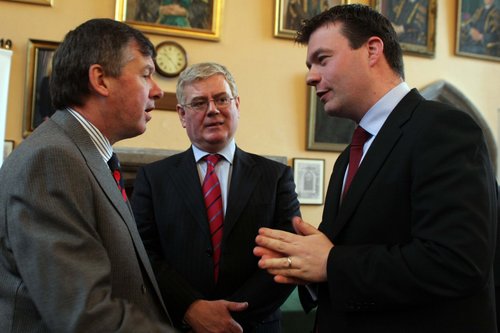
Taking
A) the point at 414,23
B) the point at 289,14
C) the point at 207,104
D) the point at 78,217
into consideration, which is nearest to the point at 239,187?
the point at 207,104

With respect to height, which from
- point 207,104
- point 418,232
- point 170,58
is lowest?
point 418,232

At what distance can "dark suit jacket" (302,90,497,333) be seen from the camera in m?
1.59

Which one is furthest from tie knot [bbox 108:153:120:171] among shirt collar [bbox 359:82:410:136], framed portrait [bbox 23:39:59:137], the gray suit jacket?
framed portrait [bbox 23:39:59:137]

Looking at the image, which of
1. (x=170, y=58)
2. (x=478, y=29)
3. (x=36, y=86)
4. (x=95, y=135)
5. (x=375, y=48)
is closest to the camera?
(x=95, y=135)

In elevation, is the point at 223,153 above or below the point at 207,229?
above

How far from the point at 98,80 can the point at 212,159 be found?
100 centimetres

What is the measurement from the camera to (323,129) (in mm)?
7355

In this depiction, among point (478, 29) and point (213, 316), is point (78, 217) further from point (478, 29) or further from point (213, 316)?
point (478, 29)

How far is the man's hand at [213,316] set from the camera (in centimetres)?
240

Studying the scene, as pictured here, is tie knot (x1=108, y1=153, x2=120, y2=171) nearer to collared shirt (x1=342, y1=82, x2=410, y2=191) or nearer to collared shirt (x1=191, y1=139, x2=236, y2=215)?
collared shirt (x1=191, y1=139, x2=236, y2=215)

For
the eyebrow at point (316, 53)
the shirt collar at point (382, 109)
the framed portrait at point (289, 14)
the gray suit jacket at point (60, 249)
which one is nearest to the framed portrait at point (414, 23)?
the framed portrait at point (289, 14)

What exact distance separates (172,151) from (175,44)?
1312mm

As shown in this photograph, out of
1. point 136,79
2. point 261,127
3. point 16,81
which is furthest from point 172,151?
point 136,79

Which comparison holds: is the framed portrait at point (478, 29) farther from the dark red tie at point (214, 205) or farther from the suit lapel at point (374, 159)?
the suit lapel at point (374, 159)
